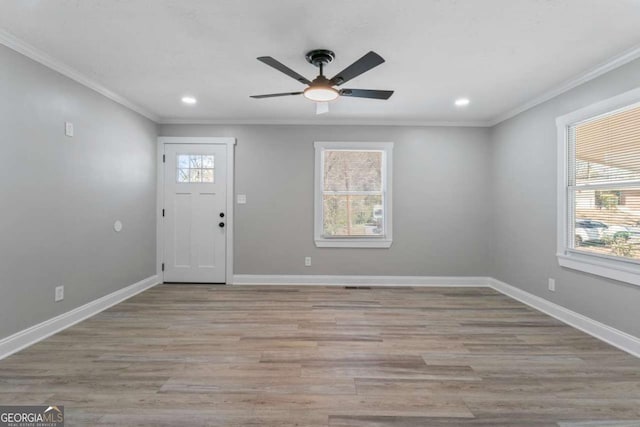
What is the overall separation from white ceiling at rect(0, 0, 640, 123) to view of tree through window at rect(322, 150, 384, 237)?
130 cm

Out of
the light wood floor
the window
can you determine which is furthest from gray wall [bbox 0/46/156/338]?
the window

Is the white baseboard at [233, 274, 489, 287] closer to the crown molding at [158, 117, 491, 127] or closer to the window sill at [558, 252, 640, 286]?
the window sill at [558, 252, 640, 286]

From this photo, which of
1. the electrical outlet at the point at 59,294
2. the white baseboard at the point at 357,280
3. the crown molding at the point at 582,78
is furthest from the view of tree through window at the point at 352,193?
the electrical outlet at the point at 59,294

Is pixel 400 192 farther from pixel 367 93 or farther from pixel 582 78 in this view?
pixel 582 78

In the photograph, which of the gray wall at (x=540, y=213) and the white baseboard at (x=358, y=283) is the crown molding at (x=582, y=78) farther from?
the white baseboard at (x=358, y=283)

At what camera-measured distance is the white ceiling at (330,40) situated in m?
1.98

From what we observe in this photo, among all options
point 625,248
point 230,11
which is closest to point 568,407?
point 625,248

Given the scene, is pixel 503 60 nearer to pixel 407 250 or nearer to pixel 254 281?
pixel 407 250

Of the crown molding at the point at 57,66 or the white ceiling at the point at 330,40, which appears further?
the crown molding at the point at 57,66

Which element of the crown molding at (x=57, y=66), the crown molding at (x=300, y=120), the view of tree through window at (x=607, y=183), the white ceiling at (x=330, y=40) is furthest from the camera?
the view of tree through window at (x=607, y=183)

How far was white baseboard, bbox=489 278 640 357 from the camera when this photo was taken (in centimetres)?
250

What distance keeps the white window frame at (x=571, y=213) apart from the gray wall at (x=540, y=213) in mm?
71

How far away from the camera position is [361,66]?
217cm

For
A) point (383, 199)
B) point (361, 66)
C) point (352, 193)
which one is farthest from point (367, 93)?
point (383, 199)
